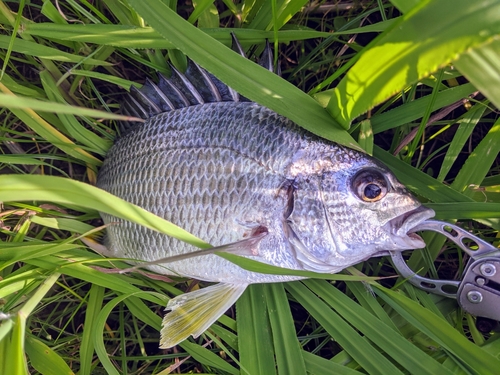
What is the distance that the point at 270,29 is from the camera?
1704 millimetres

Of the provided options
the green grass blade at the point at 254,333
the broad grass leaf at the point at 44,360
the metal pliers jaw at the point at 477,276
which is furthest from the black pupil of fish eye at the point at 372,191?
the broad grass leaf at the point at 44,360

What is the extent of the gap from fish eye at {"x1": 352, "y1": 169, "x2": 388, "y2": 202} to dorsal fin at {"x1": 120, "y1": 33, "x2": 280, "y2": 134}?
55 cm

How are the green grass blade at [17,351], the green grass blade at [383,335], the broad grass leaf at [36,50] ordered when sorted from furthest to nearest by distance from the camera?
the broad grass leaf at [36,50]
the green grass blade at [383,335]
the green grass blade at [17,351]

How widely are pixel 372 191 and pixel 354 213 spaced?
97 mm

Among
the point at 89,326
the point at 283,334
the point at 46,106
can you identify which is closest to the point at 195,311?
the point at 283,334

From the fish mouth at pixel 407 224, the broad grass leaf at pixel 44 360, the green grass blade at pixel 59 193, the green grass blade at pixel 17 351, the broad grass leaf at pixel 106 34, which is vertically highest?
the broad grass leaf at pixel 106 34

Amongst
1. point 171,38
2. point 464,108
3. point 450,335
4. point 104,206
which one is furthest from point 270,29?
point 450,335

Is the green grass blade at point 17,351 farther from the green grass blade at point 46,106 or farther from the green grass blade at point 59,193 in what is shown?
the green grass blade at point 46,106

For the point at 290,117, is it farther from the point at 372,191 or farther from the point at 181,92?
the point at 181,92

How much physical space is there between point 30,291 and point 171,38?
115 cm

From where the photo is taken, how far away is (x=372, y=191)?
1.32 metres

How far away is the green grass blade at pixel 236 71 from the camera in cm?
130

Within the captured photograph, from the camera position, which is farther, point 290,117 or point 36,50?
point 36,50

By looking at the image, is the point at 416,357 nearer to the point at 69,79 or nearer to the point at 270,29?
the point at 270,29
